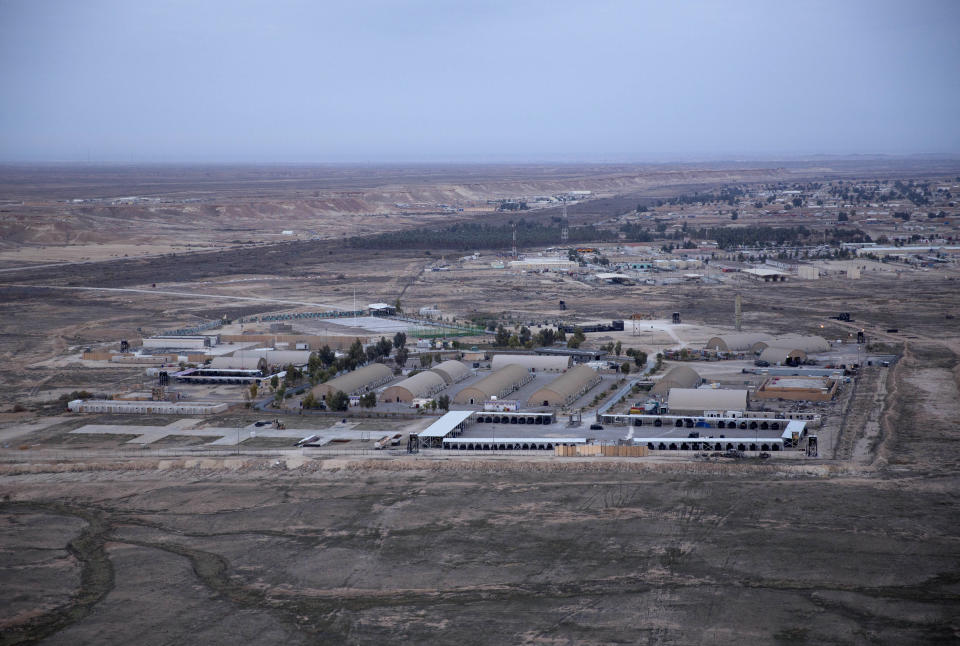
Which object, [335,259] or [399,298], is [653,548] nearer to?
[399,298]

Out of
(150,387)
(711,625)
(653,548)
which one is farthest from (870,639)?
(150,387)

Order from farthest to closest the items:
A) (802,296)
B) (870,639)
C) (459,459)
Result: 1. (802,296)
2. (459,459)
3. (870,639)

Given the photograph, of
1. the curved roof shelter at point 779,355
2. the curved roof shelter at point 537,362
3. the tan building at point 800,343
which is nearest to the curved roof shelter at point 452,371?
the curved roof shelter at point 537,362

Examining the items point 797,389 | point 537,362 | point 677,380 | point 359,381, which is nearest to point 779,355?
point 797,389

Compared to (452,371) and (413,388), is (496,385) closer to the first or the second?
(413,388)

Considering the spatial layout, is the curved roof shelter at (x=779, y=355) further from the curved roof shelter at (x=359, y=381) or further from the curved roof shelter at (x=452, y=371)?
the curved roof shelter at (x=359, y=381)

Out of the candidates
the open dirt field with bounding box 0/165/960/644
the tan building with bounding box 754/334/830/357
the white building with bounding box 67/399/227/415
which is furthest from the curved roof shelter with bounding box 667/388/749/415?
the white building with bounding box 67/399/227/415
